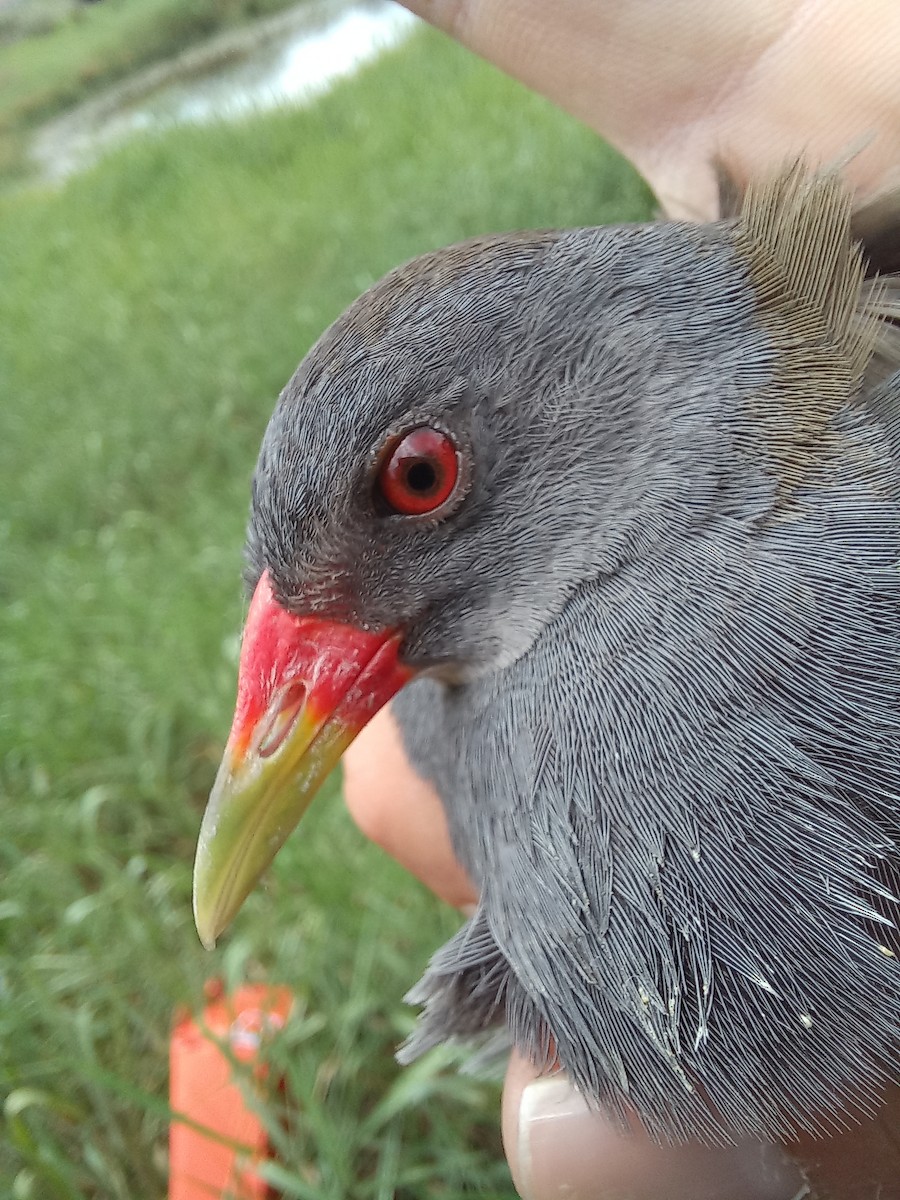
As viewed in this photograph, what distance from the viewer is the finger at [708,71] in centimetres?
145

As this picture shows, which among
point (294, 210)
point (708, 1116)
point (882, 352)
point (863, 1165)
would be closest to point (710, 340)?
point (882, 352)

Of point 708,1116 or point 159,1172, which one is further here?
point 159,1172

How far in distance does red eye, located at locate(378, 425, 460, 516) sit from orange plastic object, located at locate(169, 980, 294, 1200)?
1111 mm

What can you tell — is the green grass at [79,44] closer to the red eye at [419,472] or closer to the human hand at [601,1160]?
the red eye at [419,472]

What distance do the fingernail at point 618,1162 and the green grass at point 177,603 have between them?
0.55m

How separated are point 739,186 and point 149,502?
3.07m

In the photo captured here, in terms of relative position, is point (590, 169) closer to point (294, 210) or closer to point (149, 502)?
point (294, 210)

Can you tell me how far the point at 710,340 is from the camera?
3.23 feet

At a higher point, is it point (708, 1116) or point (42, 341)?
point (42, 341)

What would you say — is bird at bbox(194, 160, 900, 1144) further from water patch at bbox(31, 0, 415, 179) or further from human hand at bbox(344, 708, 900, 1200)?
water patch at bbox(31, 0, 415, 179)

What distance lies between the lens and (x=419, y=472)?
0.97 meters

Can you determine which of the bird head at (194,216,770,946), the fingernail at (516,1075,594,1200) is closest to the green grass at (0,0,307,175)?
the bird head at (194,216,770,946)

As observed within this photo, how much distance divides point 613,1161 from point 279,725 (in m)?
0.65

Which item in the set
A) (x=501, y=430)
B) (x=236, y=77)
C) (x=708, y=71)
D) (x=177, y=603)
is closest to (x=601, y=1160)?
(x=501, y=430)
